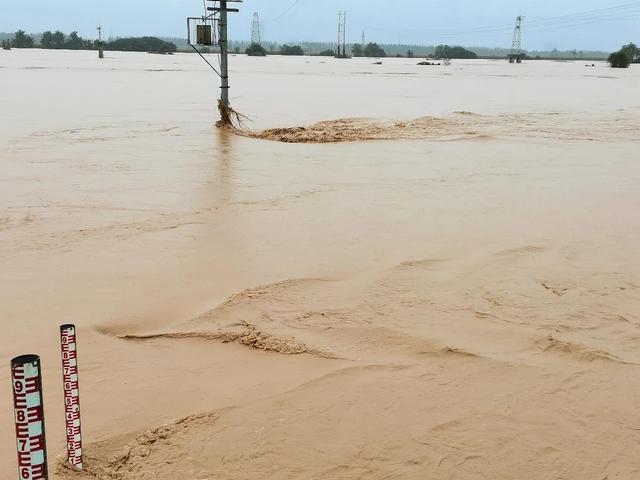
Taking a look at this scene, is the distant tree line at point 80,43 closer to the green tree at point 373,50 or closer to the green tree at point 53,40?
the green tree at point 53,40

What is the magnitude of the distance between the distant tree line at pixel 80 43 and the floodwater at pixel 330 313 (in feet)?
400

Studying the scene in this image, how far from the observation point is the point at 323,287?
223 inches

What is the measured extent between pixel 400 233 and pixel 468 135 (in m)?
9.56

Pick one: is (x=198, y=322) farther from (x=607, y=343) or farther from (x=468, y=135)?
(x=468, y=135)

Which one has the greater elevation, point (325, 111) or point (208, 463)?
point (325, 111)

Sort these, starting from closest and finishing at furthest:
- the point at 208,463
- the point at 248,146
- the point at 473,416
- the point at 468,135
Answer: the point at 208,463 < the point at 473,416 < the point at 248,146 < the point at 468,135

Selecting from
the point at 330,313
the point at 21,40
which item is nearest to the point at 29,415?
the point at 330,313

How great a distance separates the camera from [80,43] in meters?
132

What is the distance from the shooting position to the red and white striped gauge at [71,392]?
2.69m

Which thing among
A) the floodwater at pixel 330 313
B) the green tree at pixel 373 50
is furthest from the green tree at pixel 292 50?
the floodwater at pixel 330 313

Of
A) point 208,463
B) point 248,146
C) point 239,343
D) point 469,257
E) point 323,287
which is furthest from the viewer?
point 248,146

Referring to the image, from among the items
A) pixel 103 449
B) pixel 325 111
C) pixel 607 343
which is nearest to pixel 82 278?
pixel 103 449

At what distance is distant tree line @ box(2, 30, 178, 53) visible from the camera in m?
126

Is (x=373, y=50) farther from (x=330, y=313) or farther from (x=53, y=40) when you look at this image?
(x=330, y=313)
